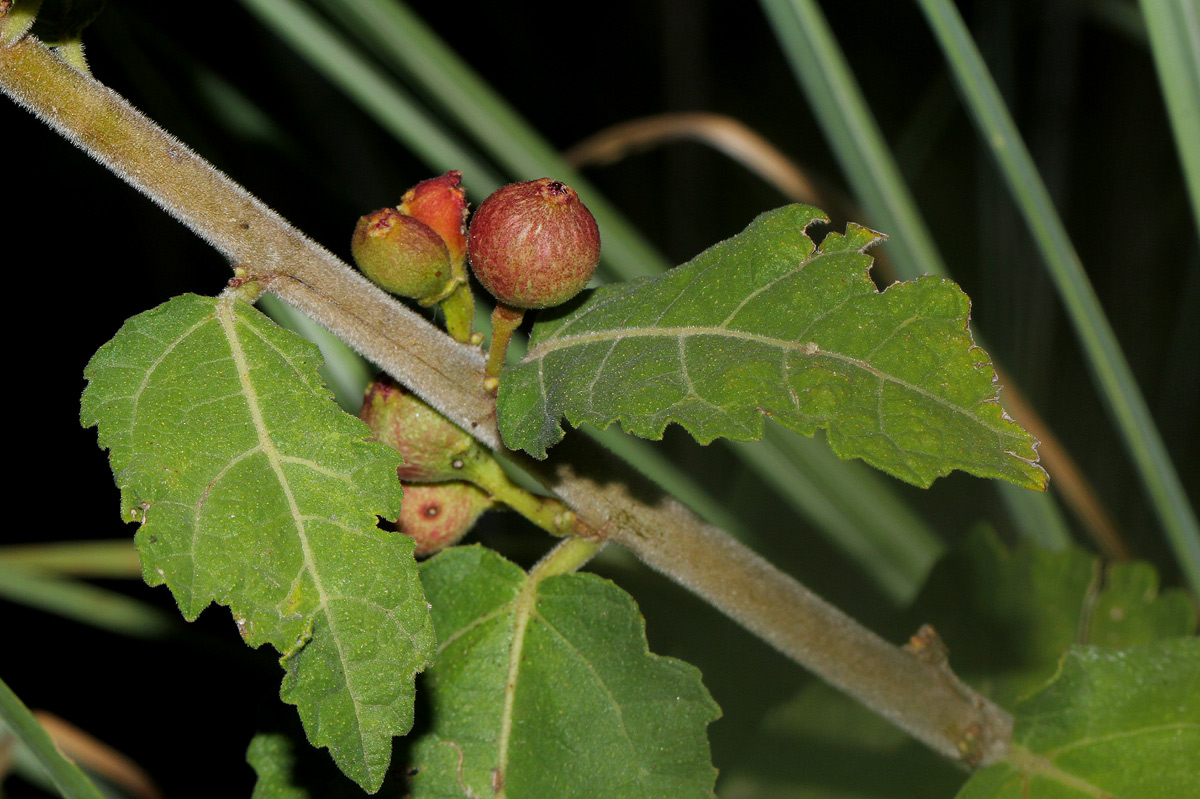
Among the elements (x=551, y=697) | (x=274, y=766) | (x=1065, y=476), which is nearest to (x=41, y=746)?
(x=274, y=766)

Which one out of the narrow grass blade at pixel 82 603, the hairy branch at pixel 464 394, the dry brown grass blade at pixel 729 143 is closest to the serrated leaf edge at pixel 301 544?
the hairy branch at pixel 464 394

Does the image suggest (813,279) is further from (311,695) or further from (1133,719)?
(1133,719)

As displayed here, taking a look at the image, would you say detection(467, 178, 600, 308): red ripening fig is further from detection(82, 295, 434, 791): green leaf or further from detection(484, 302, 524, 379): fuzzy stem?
detection(82, 295, 434, 791): green leaf

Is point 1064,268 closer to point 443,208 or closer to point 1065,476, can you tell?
point 1065,476

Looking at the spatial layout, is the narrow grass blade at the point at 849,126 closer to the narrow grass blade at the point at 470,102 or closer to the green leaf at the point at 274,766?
the narrow grass blade at the point at 470,102

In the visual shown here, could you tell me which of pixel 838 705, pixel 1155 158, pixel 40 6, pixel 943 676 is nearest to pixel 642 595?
pixel 838 705
